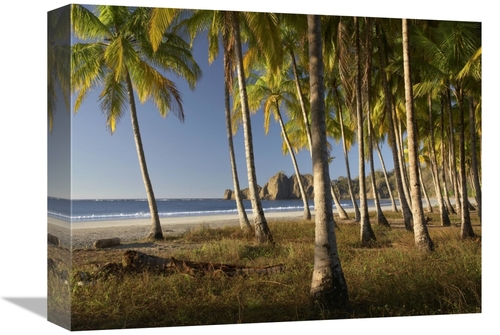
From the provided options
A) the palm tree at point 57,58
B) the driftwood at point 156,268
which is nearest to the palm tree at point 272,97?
the driftwood at point 156,268

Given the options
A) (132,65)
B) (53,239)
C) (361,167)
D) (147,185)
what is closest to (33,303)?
(53,239)

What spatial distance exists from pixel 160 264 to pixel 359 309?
290 centimetres

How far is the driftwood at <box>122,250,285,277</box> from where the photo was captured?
7844mm

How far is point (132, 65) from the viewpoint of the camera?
8.77m

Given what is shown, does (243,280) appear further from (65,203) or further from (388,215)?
(388,215)

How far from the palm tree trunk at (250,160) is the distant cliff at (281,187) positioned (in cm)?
14

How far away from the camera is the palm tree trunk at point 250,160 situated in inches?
354

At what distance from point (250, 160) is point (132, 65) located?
2240 millimetres

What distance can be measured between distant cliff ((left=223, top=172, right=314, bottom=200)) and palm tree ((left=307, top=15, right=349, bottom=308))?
912mm

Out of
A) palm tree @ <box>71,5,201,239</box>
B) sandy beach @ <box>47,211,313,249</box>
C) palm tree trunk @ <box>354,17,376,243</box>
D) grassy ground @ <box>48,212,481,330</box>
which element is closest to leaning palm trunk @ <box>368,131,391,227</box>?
palm tree trunk @ <box>354,17,376,243</box>

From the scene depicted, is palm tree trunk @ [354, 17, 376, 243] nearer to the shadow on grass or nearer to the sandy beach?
the sandy beach

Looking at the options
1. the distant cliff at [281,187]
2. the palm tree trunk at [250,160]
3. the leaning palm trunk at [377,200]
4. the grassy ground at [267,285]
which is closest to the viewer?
the grassy ground at [267,285]

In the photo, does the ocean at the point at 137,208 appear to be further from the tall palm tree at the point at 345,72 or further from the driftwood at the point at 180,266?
the tall palm tree at the point at 345,72

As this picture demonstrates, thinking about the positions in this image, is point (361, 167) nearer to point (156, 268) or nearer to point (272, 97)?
point (272, 97)
